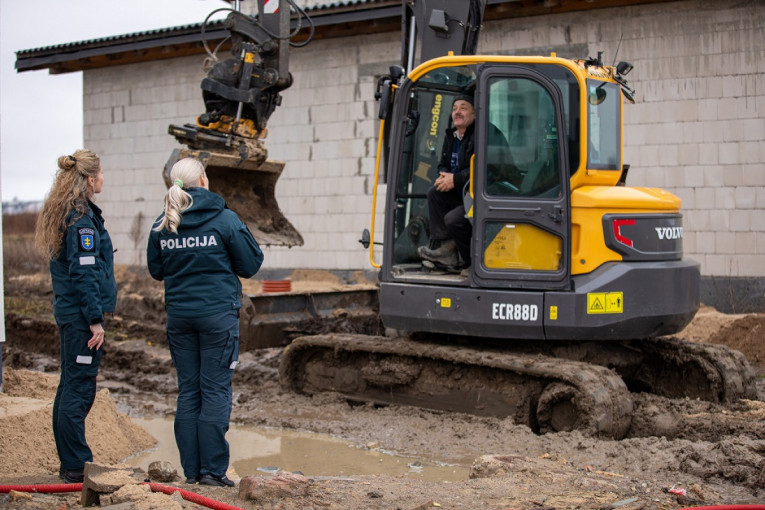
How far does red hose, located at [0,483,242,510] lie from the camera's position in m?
3.63

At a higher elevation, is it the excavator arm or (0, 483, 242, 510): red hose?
the excavator arm

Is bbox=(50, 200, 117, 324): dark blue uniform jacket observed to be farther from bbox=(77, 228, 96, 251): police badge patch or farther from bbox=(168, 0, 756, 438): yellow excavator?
bbox=(168, 0, 756, 438): yellow excavator

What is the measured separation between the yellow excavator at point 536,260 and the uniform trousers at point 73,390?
270 cm

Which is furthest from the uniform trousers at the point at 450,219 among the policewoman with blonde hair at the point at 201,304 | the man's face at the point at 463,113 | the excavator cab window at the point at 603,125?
the policewoman with blonde hair at the point at 201,304

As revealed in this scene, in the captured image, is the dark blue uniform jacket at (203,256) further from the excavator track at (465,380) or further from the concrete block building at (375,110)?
the concrete block building at (375,110)

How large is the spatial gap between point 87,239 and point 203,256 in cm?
61

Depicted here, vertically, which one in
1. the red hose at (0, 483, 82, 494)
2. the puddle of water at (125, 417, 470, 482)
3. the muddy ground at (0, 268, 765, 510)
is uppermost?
the red hose at (0, 483, 82, 494)

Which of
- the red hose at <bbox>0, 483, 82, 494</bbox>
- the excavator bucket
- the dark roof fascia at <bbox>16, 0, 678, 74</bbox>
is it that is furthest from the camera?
the dark roof fascia at <bbox>16, 0, 678, 74</bbox>

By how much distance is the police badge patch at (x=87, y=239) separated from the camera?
438 centimetres

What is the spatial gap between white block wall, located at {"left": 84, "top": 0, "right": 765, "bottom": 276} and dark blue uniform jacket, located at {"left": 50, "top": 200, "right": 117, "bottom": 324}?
814cm

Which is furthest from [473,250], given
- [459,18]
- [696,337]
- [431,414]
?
[696,337]

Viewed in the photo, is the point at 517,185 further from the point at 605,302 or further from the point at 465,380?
the point at 465,380

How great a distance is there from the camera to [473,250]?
20.2 feet

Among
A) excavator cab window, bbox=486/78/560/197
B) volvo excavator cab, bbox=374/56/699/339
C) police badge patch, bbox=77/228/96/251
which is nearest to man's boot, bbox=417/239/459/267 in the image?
volvo excavator cab, bbox=374/56/699/339
